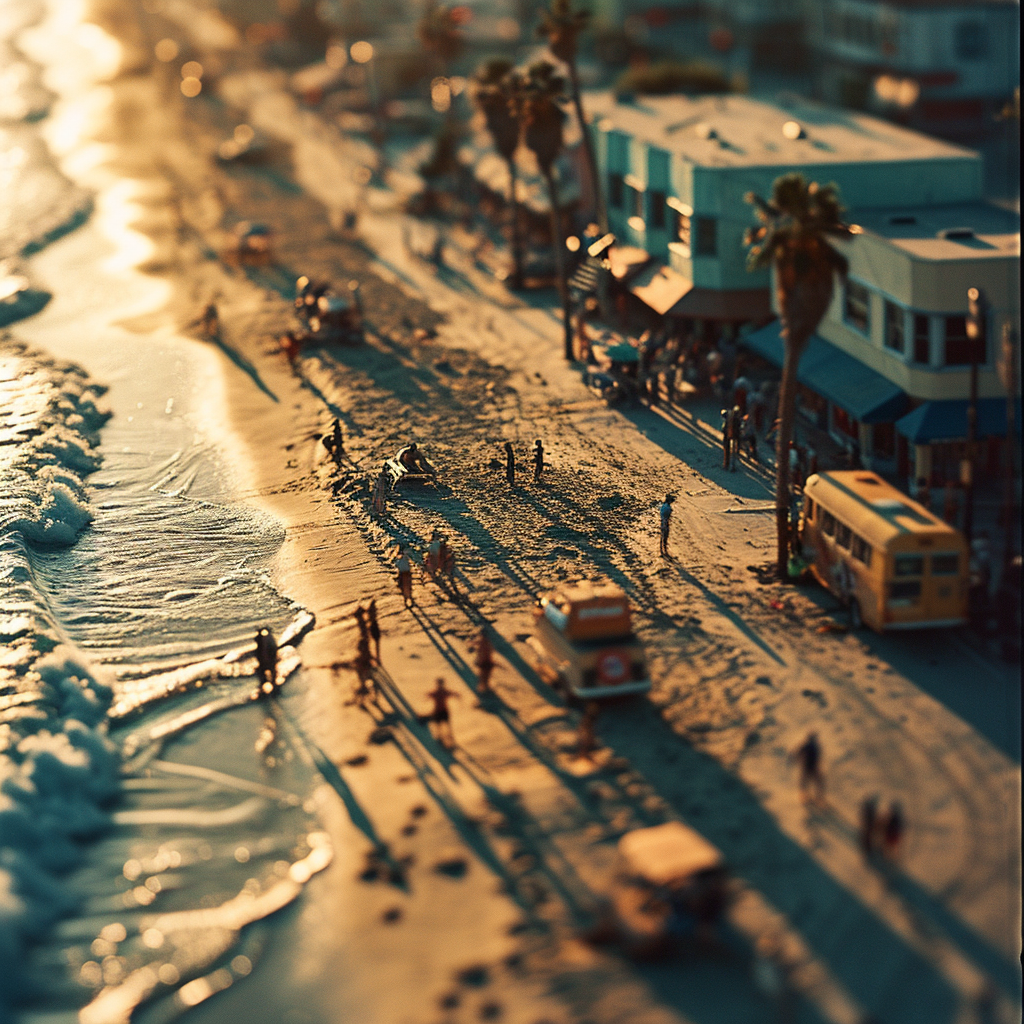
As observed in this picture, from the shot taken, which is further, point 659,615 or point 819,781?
point 659,615

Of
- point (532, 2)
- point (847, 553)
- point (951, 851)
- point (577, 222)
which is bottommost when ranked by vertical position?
point (951, 851)

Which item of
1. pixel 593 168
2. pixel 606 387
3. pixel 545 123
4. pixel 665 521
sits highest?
pixel 545 123

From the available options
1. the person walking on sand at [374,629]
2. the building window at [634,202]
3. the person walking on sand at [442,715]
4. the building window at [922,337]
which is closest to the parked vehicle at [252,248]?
the building window at [634,202]

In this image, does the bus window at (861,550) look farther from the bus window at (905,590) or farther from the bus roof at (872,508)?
the bus window at (905,590)

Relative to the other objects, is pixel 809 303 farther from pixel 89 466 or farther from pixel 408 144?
pixel 408 144

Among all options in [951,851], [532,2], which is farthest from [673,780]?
[532,2]

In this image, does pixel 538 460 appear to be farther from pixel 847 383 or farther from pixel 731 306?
pixel 731 306

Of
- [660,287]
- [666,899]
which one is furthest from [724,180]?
[666,899]

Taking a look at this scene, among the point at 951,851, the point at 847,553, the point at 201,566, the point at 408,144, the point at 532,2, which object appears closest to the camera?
the point at 951,851
